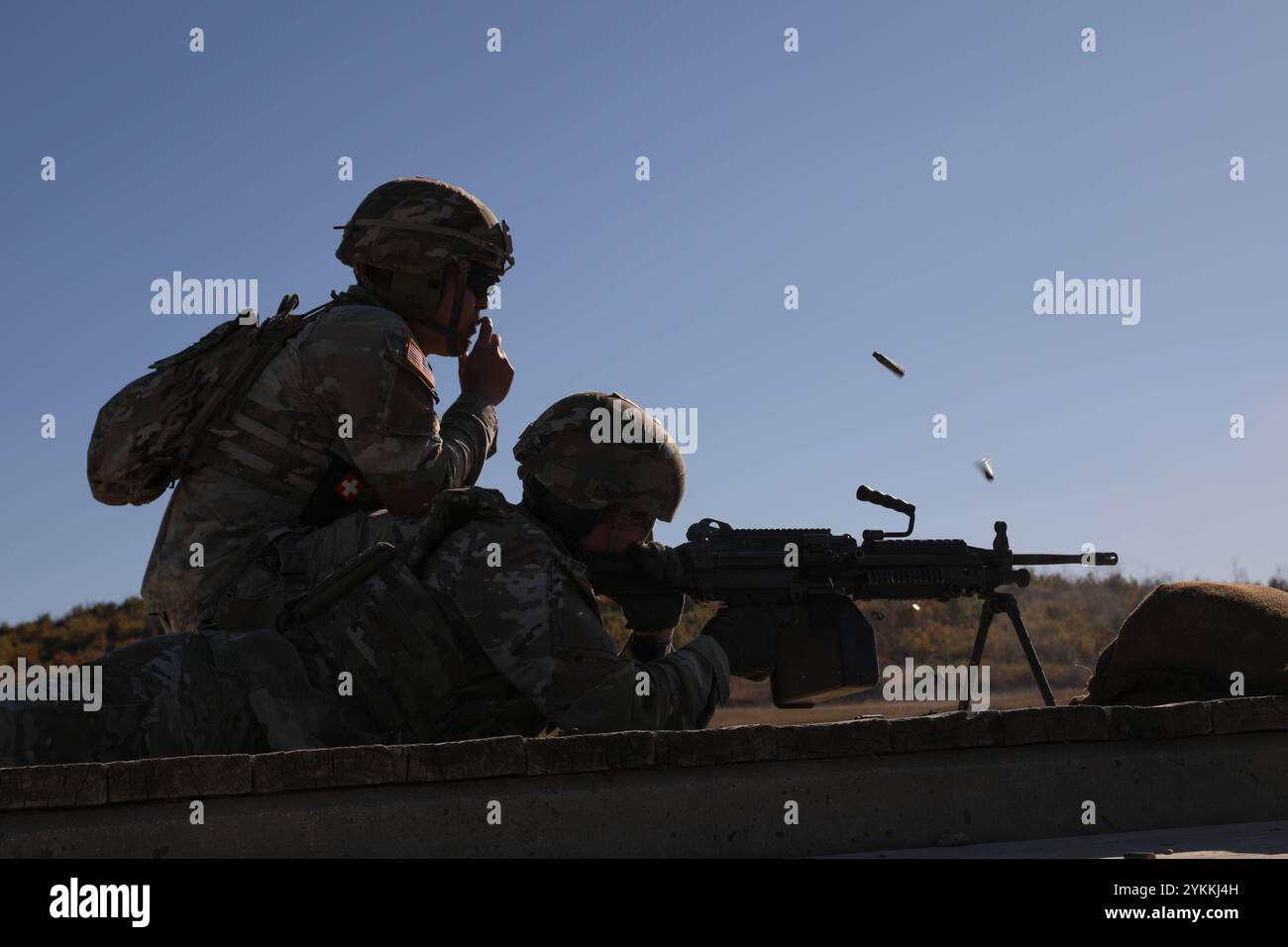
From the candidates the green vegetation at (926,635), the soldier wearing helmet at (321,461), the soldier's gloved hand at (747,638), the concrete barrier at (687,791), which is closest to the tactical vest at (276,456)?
the soldier wearing helmet at (321,461)

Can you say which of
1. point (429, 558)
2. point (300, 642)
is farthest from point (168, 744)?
point (429, 558)

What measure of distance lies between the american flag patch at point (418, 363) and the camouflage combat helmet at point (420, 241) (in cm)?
48

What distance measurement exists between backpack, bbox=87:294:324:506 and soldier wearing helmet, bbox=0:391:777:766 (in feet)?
3.59

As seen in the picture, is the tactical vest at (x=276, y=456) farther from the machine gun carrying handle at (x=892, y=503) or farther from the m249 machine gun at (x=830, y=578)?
the machine gun carrying handle at (x=892, y=503)

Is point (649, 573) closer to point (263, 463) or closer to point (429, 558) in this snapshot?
point (429, 558)

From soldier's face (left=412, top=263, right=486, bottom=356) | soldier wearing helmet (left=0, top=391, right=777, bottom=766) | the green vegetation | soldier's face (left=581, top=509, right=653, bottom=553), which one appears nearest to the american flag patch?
soldier's face (left=412, top=263, right=486, bottom=356)

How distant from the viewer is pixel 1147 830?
5.13 metres

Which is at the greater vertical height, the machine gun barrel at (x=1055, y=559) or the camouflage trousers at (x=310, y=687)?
the machine gun barrel at (x=1055, y=559)

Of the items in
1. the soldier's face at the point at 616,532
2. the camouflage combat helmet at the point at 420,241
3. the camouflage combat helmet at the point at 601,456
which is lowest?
the soldier's face at the point at 616,532

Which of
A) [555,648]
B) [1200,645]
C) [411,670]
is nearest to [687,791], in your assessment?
[555,648]

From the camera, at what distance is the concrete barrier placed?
438 centimetres

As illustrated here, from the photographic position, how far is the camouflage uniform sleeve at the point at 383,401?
252 inches

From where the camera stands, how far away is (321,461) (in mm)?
6688
